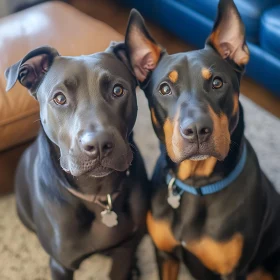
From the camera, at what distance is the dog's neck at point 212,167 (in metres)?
1.75

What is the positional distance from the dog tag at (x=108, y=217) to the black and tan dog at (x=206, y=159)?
15 centimetres

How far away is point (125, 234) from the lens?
6.36 ft

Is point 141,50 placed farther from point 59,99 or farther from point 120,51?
point 59,99

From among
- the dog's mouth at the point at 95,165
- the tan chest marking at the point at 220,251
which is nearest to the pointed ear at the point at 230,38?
the dog's mouth at the point at 95,165

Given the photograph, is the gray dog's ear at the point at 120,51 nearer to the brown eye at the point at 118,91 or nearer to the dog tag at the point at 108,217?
the brown eye at the point at 118,91

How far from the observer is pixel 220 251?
177 centimetres

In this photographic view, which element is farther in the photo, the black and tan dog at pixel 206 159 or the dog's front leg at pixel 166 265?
the dog's front leg at pixel 166 265

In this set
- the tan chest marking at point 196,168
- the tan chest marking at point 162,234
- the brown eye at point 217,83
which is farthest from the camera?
the tan chest marking at point 162,234

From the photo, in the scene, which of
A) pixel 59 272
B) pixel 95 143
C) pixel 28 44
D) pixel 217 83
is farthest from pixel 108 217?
pixel 28 44

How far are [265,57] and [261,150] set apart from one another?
0.57 m

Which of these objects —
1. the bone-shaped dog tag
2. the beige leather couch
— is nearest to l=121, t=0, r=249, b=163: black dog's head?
the bone-shaped dog tag

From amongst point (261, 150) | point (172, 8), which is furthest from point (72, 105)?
point (172, 8)

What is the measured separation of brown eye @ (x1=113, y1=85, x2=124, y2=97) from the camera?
1689 mm

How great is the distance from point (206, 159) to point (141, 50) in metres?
0.48
